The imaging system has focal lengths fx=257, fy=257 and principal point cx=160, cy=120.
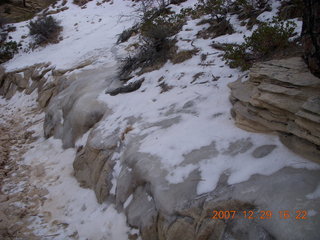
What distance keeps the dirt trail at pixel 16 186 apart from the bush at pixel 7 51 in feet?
19.8

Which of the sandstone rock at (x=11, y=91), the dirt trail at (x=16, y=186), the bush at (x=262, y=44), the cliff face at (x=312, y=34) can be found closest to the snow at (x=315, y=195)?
the cliff face at (x=312, y=34)

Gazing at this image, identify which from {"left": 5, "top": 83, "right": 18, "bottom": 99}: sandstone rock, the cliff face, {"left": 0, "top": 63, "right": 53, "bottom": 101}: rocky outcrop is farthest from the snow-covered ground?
{"left": 5, "top": 83, "right": 18, "bottom": 99}: sandstone rock

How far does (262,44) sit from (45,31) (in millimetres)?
11790

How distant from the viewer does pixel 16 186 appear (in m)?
5.33

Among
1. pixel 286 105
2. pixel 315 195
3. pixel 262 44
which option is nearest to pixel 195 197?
pixel 315 195

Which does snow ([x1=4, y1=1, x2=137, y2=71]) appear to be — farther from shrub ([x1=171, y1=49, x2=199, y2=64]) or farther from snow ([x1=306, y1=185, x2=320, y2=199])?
snow ([x1=306, y1=185, x2=320, y2=199])

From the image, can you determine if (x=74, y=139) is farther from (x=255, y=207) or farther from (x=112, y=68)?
(x=255, y=207)

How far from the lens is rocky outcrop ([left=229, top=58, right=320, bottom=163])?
267 centimetres

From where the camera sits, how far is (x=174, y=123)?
4.24 m

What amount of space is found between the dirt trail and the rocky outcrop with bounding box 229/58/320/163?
382cm

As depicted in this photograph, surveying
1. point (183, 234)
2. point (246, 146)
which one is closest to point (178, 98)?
point (246, 146)

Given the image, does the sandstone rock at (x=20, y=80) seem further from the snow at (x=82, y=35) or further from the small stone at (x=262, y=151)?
the small stone at (x=262, y=151)

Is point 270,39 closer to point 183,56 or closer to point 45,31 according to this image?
point 183,56
